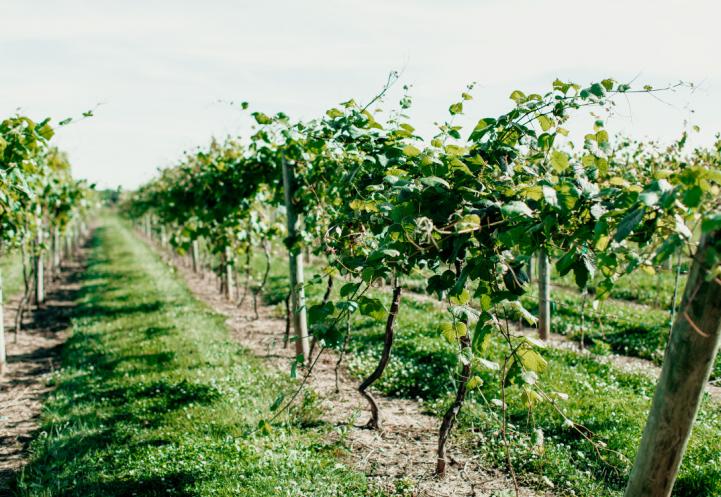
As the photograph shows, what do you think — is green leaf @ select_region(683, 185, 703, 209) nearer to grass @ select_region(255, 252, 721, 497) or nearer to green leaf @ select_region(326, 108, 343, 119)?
grass @ select_region(255, 252, 721, 497)

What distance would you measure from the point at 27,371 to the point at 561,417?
834 cm

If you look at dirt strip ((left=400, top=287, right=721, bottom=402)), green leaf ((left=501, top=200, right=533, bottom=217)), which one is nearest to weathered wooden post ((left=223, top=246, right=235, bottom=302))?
dirt strip ((left=400, top=287, right=721, bottom=402))

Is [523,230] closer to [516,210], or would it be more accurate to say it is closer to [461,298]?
[516,210]

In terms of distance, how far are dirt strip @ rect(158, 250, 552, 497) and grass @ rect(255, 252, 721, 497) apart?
21 centimetres

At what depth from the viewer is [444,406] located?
625 cm

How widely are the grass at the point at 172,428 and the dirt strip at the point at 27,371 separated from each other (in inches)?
7.9

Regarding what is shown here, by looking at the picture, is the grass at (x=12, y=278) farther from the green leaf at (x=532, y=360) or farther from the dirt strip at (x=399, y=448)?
the green leaf at (x=532, y=360)

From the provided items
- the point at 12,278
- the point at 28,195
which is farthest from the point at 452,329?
the point at 12,278

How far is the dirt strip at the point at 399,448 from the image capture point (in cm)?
452

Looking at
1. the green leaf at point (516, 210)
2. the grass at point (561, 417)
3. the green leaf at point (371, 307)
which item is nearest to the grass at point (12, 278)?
the grass at point (561, 417)

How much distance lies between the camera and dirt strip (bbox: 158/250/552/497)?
4516mm

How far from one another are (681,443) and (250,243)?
457 inches

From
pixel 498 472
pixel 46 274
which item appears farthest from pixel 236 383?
pixel 46 274

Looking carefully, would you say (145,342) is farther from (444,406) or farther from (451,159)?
(451,159)
